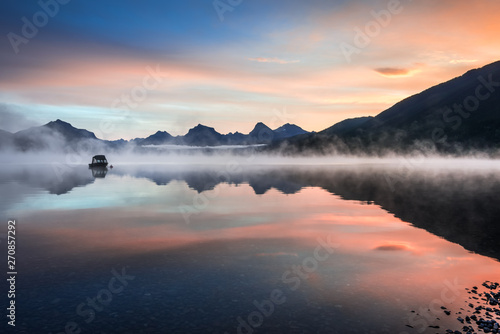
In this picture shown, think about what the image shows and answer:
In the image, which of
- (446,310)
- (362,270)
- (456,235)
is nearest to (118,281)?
(362,270)

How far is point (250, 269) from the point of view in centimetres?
2131

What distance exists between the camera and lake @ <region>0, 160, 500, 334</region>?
49.6 ft

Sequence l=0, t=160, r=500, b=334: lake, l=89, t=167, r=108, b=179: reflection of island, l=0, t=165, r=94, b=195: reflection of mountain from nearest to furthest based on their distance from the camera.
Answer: l=0, t=160, r=500, b=334: lake, l=0, t=165, r=94, b=195: reflection of mountain, l=89, t=167, r=108, b=179: reflection of island

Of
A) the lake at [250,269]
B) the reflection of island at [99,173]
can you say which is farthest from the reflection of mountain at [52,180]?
the lake at [250,269]

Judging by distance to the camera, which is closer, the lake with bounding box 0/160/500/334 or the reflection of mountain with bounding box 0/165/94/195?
the lake with bounding box 0/160/500/334

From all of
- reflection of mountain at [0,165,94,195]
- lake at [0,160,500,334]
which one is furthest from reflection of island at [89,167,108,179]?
lake at [0,160,500,334]

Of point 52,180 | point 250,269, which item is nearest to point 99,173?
point 52,180

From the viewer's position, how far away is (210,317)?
49.9ft

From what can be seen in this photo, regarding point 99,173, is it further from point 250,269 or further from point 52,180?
point 250,269

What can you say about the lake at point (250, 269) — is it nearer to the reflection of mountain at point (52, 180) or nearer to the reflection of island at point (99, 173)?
the reflection of mountain at point (52, 180)

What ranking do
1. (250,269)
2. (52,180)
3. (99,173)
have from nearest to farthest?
(250,269)
(52,180)
(99,173)

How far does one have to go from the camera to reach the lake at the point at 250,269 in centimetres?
1512

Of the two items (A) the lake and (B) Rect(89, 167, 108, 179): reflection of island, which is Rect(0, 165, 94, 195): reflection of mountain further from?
(A) the lake

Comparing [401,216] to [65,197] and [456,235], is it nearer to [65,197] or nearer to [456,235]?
[456,235]
